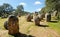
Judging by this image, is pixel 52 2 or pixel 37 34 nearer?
pixel 37 34

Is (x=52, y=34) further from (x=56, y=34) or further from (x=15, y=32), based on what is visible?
(x=15, y=32)

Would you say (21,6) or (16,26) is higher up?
(21,6)

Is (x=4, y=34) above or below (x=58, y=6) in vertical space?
below

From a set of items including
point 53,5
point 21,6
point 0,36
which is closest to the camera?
point 0,36

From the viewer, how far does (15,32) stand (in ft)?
74.5

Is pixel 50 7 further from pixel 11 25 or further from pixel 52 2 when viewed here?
pixel 11 25

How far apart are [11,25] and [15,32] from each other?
4.28ft

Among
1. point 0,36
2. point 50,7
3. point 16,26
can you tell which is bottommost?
point 0,36

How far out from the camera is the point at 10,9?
115250 millimetres

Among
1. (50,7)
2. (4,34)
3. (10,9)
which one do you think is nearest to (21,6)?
(10,9)

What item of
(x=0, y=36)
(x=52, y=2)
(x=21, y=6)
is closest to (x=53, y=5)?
(x=52, y=2)

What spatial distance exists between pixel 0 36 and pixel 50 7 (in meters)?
26.4

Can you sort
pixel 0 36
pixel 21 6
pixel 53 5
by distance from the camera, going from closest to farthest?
pixel 0 36, pixel 53 5, pixel 21 6

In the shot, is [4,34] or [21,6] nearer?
[4,34]
